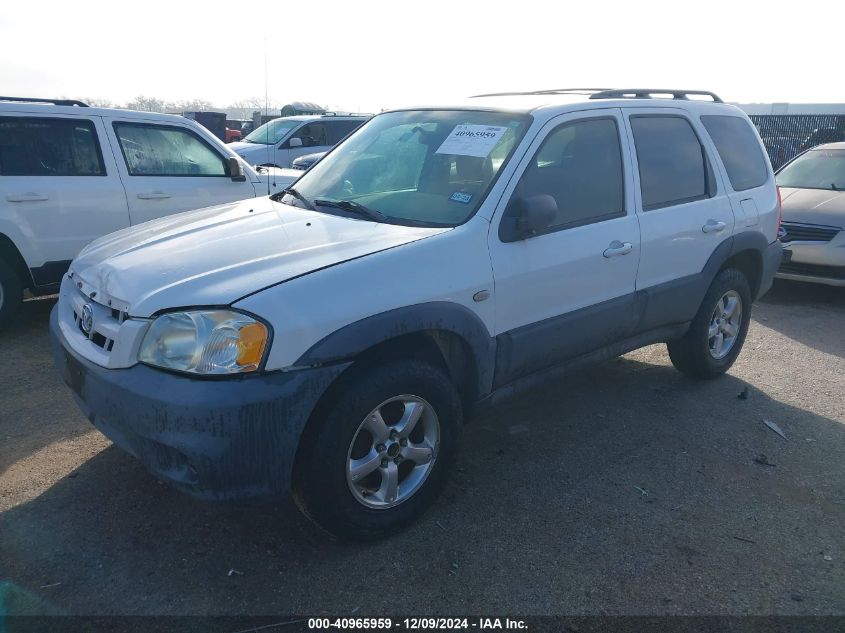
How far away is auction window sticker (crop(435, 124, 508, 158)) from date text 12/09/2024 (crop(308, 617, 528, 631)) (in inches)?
84.3

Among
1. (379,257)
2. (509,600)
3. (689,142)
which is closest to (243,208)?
(379,257)

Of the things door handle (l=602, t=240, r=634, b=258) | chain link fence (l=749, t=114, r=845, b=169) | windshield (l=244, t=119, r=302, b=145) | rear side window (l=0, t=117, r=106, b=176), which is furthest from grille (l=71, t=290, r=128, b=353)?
chain link fence (l=749, t=114, r=845, b=169)

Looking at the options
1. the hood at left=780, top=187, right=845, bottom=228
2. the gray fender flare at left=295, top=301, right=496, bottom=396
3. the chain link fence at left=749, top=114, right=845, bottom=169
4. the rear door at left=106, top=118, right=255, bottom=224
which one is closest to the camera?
the gray fender flare at left=295, top=301, right=496, bottom=396

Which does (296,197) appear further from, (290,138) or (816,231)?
(290,138)

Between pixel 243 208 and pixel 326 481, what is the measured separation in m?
1.88

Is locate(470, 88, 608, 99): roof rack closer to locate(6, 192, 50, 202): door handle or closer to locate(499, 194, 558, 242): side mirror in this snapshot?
locate(499, 194, 558, 242): side mirror

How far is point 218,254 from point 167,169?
3.89 m

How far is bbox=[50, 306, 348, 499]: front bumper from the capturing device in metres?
2.54

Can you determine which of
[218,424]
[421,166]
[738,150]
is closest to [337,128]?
[738,150]

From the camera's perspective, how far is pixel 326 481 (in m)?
2.79

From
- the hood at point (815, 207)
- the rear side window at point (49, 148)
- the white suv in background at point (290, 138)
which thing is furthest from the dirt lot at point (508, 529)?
the white suv in background at point (290, 138)

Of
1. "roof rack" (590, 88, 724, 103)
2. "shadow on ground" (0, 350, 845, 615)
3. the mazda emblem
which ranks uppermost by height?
"roof rack" (590, 88, 724, 103)

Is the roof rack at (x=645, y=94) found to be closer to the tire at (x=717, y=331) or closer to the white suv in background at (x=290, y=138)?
the tire at (x=717, y=331)

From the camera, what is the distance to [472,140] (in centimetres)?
370
